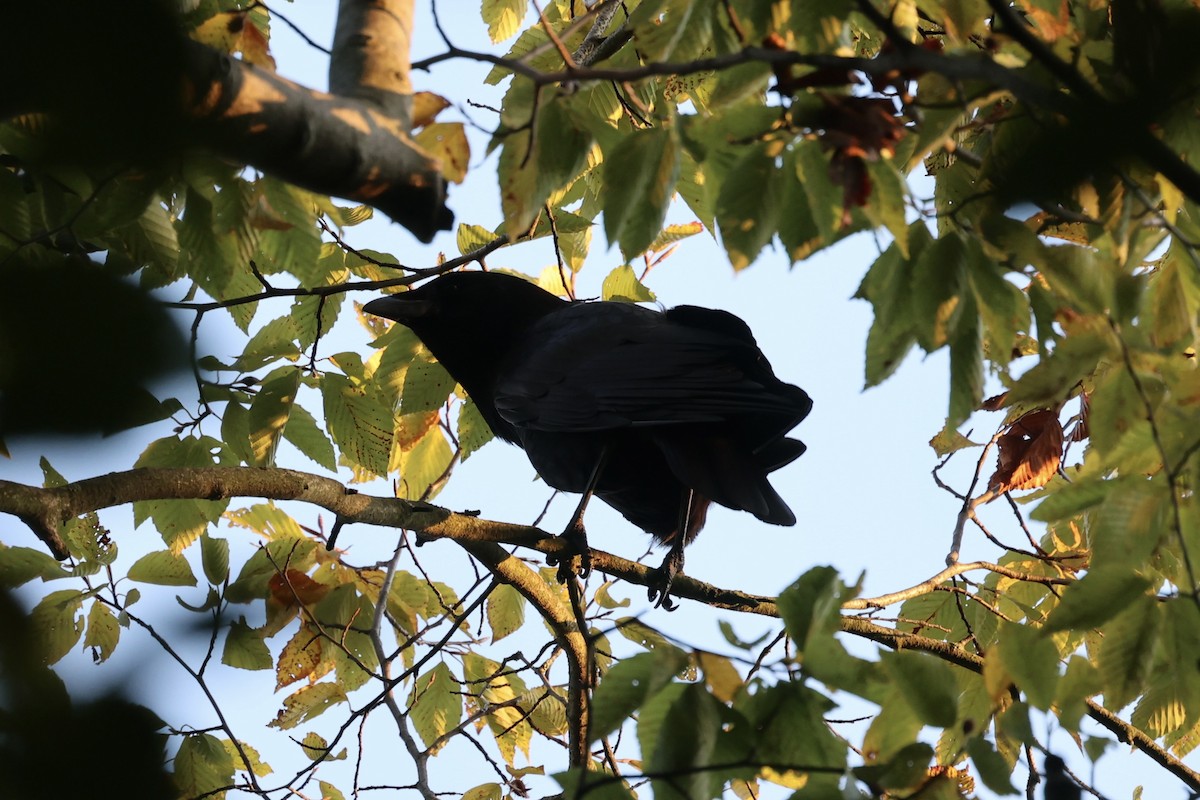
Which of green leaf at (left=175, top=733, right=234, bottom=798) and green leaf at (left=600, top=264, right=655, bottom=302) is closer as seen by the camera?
green leaf at (left=175, top=733, right=234, bottom=798)

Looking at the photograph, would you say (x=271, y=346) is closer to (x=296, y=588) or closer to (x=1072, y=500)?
(x=296, y=588)

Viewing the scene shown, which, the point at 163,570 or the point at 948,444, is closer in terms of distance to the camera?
the point at 163,570

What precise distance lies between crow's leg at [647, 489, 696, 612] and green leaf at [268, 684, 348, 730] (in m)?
1.36

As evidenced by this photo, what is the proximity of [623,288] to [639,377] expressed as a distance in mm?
396

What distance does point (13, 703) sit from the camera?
650 mm

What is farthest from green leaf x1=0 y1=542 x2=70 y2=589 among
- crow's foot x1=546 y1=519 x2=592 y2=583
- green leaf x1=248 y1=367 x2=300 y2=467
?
crow's foot x1=546 y1=519 x2=592 y2=583

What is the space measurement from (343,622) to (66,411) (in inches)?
146

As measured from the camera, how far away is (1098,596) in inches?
78.2

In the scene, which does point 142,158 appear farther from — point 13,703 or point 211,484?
A: point 211,484

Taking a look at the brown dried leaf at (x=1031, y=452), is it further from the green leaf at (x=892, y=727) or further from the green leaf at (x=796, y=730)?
the green leaf at (x=796, y=730)

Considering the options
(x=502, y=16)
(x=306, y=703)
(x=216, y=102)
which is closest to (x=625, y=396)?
(x=306, y=703)

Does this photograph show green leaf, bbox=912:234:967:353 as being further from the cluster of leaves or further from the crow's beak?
the crow's beak

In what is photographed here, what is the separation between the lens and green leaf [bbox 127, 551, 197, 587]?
11.5 ft

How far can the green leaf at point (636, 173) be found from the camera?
2049 mm
